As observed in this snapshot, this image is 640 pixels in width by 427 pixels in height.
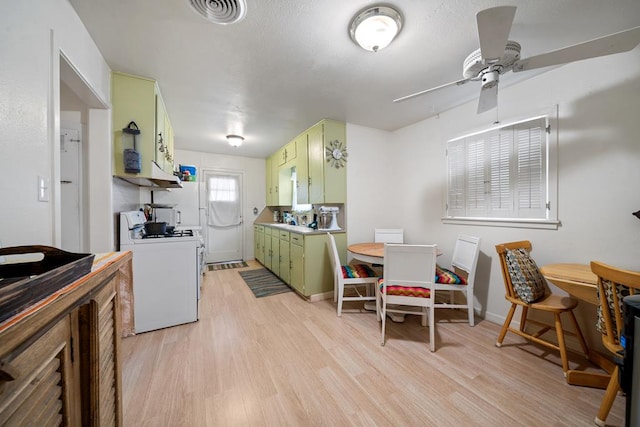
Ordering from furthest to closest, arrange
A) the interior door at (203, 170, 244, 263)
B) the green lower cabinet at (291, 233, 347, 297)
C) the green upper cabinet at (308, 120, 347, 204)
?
1. the interior door at (203, 170, 244, 263)
2. the green upper cabinet at (308, 120, 347, 204)
3. the green lower cabinet at (291, 233, 347, 297)

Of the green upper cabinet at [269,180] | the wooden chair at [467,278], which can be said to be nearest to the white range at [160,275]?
the wooden chair at [467,278]

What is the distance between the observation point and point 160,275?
7.39 ft

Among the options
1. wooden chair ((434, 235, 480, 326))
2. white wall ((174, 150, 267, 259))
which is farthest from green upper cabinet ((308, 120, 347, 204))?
white wall ((174, 150, 267, 259))

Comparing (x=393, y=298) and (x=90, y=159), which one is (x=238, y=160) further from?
(x=393, y=298)

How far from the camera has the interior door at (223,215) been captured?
4.93m

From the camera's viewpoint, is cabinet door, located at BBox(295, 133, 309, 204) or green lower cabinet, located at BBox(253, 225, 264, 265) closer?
cabinet door, located at BBox(295, 133, 309, 204)

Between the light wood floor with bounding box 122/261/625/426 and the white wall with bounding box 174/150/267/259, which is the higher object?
the white wall with bounding box 174/150/267/259

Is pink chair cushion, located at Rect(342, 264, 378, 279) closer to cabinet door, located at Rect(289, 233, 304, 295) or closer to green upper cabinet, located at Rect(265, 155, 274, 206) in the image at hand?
cabinet door, located at Rect(289, 233, 304, 295)

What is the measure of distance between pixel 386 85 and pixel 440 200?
5.18 feet

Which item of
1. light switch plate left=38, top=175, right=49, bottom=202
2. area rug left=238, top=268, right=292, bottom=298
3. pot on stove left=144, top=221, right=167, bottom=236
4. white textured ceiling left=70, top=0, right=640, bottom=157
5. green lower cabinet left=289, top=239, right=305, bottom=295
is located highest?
white textured ceiling left=70, top=0, right=640, bottom=157

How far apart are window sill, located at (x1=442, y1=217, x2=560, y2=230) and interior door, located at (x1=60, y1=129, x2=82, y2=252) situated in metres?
3.77

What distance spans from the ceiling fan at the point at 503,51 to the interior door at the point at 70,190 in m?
2.95

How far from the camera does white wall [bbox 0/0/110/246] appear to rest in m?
0.91

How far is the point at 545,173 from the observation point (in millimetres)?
2080
